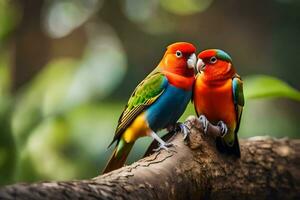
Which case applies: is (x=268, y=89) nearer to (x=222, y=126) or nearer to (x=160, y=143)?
(x=222, y=126)

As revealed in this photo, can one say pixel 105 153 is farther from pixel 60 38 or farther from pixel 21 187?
pixel 21 187

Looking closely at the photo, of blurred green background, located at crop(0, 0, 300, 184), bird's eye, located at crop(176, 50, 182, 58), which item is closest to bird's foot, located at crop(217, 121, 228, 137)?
bird's eye, located at crop(176, 50, 182, 58)

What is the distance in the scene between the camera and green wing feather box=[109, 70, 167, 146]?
1777mm

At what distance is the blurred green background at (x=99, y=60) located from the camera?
11.0 ft

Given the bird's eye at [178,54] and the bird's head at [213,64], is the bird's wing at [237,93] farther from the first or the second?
the bird's eye at [178,54]

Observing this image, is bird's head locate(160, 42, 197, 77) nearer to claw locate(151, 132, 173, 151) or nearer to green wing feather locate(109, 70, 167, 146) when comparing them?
green wing feather locate(109, 70, 167, 146)

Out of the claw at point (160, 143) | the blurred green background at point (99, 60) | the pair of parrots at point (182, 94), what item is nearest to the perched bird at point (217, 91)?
the pair of parrots at point (182, 94)

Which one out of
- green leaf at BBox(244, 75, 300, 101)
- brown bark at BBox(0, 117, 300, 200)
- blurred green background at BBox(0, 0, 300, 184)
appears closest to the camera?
brown bark at BBox(0, 117, 300, 200)

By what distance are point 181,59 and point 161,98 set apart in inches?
4.7

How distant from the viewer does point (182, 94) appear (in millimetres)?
1770

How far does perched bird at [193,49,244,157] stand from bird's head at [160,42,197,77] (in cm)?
2

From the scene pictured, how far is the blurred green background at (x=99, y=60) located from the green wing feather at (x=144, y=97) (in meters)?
1.33

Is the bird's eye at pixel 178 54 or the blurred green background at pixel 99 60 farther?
the blurred green background at pixel 99 60

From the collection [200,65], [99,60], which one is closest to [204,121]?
[200,65]
